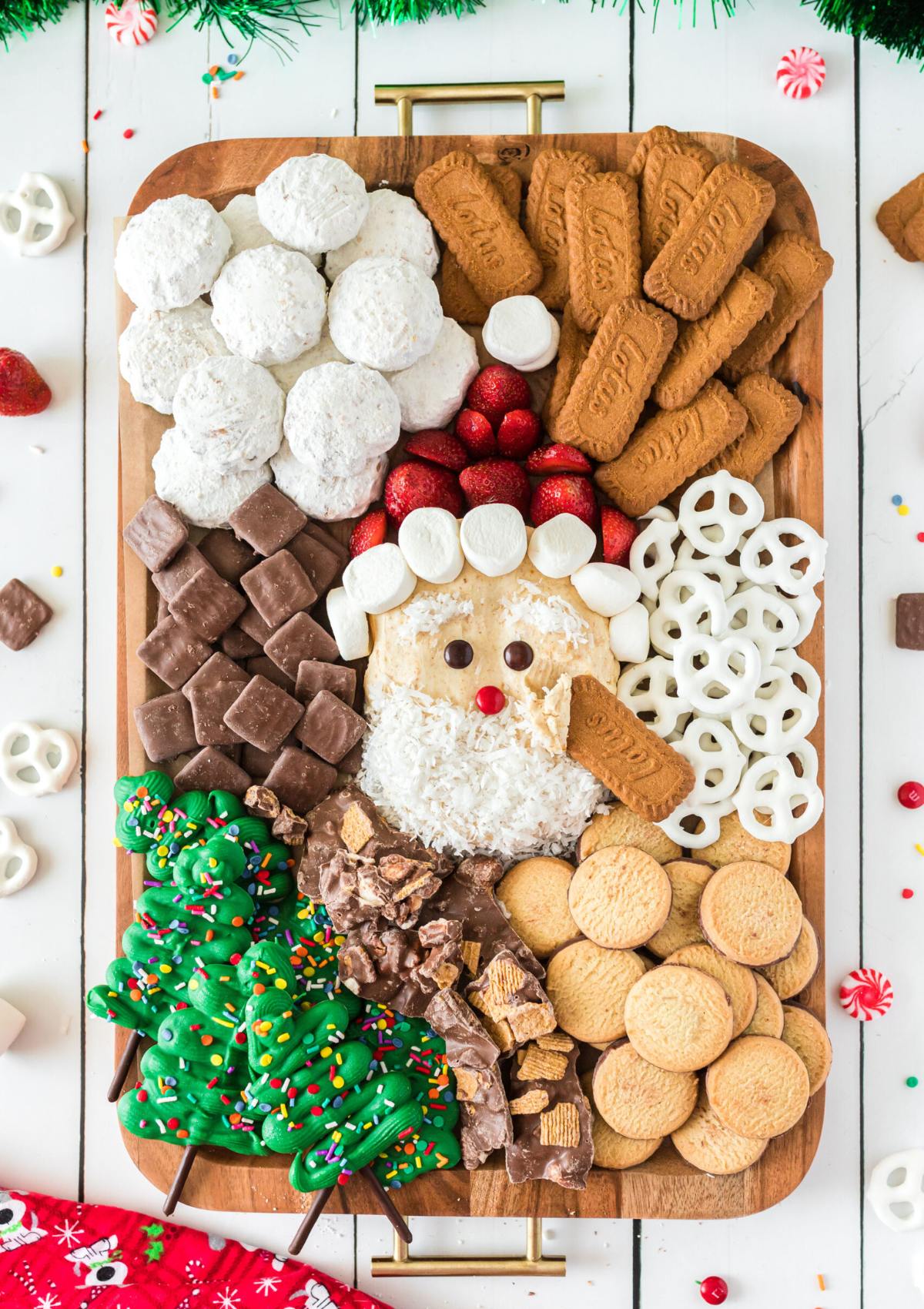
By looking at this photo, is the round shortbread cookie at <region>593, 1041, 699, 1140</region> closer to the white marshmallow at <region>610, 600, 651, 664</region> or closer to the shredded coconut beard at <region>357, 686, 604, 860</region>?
the shredded coconut beard at <region>357, 686, 604, 860</region>

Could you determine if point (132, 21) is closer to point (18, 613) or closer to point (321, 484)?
point (321, 484)

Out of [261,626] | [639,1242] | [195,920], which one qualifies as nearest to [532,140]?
[261,626]

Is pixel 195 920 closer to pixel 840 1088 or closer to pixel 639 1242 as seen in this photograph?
pixel 639 1242

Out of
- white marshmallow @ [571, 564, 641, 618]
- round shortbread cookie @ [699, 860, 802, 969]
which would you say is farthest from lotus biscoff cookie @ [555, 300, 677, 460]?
round shortbread cookie @ [699, 860, 802, 969]

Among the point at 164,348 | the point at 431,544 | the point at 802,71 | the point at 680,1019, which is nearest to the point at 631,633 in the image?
the point at 431,544

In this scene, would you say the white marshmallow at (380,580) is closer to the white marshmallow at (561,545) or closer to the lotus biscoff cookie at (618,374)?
the white marshmallow at (561,545)
